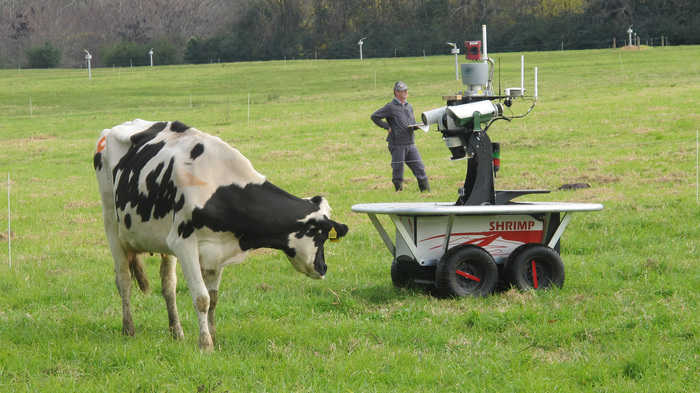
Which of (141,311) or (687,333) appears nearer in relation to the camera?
Answer: (687,333)

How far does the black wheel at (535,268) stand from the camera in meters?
8.29

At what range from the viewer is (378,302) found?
8.29m

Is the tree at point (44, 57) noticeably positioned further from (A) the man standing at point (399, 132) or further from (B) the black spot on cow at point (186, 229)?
(B) the black spot on cow at point (186, 229)

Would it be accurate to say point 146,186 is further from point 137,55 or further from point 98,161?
point 137,55

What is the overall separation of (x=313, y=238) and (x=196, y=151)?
127 cm

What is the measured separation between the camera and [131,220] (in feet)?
23.1

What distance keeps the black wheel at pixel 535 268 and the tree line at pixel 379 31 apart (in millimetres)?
79502

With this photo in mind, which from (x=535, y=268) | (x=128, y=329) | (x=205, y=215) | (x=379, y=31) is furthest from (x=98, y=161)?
(x=379, y=31)

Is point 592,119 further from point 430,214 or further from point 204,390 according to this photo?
point 204,390

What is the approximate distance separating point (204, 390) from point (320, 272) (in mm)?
1688

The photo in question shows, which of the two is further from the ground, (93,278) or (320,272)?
(320,272)

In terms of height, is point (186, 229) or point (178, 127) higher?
point (178, 127)

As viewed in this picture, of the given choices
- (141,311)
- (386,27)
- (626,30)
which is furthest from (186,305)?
(386,27)

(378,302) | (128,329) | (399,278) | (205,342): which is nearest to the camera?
(205,342)
